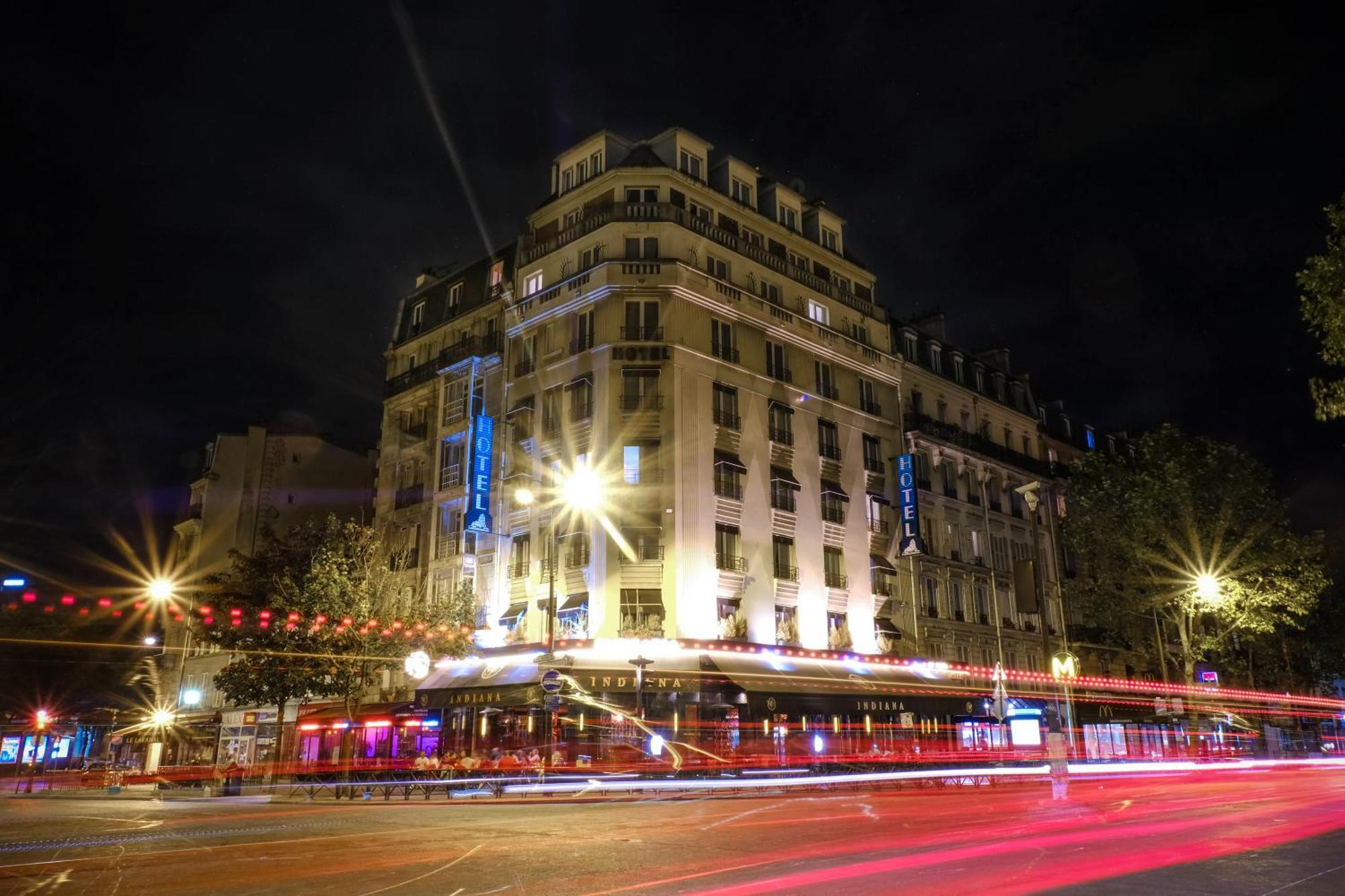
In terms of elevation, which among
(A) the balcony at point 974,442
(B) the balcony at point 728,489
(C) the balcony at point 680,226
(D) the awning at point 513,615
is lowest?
(D) the awning at point 513,615

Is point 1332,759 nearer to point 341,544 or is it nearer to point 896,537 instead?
point 896,537

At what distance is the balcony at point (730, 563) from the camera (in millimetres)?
31109

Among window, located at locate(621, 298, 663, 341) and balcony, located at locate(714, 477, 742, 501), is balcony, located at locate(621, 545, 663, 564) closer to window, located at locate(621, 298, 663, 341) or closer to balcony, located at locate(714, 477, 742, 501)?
balcony, located at locate(714, 477, 742, 501)

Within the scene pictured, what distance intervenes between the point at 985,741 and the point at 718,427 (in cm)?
1960

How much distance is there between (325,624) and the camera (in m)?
30.4

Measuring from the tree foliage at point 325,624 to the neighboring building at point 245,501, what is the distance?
13586 millimetres

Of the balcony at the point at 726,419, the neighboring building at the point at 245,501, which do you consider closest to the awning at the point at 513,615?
the balcony at the point at 726,419

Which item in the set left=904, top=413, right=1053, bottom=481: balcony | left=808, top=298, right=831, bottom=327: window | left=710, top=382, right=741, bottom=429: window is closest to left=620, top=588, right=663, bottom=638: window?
left=710, top=382, right=741, bottom=429: window

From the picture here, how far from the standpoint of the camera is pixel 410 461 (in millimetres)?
38844

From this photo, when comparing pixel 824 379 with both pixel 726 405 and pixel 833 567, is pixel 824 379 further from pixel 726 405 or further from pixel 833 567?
pixel 833 567

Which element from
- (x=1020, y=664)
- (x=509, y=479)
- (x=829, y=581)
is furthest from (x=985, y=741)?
(x=509, y=479)

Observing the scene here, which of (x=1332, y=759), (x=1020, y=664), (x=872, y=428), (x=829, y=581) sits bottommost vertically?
(x=1332, y=759)

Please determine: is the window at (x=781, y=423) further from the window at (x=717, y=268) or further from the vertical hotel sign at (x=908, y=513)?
the vertical hotel sign at (x=908, y=513)

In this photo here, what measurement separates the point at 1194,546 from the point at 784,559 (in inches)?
670
